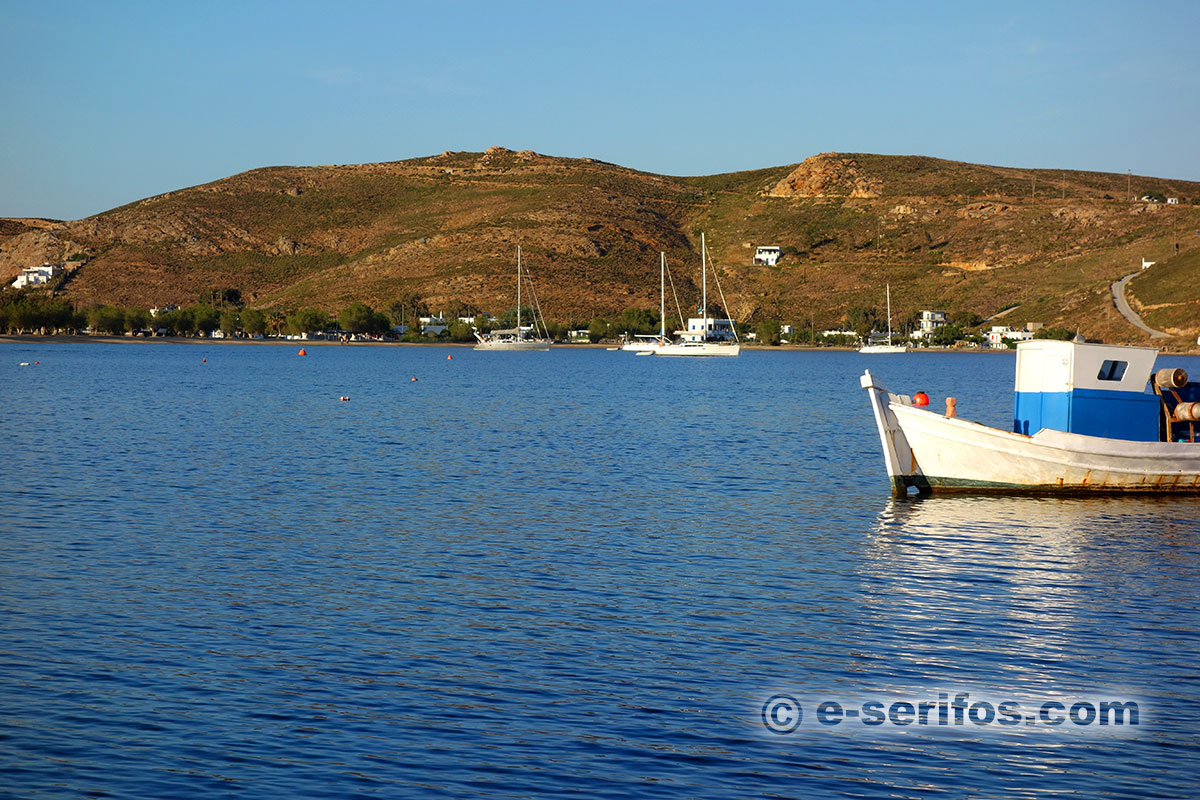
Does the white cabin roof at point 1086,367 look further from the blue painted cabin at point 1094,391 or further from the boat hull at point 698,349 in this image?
the boat hull at point 698,349

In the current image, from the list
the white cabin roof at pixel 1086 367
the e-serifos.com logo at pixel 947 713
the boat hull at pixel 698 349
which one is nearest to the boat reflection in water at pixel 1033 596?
the e-serifos.com logo at pixel 947 713

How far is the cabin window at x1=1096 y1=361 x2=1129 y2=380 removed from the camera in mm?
33469

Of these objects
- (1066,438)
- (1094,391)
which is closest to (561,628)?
(1066,438)

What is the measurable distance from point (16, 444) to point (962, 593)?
37293mm

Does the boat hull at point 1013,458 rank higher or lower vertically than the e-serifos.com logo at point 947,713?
higher

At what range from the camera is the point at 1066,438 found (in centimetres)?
3247

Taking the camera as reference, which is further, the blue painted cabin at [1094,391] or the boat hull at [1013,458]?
the blue painted cabin at [1094,391]

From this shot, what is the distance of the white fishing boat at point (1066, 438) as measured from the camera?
107 ft

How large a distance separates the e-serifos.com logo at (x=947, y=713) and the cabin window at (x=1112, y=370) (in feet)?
66.2

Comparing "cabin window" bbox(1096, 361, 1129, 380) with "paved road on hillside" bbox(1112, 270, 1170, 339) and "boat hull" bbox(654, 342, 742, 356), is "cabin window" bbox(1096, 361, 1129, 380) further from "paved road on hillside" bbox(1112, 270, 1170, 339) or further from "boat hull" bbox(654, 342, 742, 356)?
"paved road on hillside" bbox(1112, 270, 1170, 339)

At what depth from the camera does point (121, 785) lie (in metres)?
12.3

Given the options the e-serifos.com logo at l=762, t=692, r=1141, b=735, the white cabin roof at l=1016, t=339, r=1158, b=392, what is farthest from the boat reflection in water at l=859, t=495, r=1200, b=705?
the white cabin roof at l=1016, t=339, r=1158, b=392

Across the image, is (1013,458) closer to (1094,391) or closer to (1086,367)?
(1094,391)

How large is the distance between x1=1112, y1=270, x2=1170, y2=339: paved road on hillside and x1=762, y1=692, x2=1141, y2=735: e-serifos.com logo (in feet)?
547
